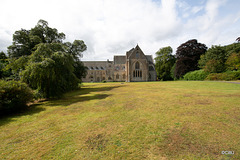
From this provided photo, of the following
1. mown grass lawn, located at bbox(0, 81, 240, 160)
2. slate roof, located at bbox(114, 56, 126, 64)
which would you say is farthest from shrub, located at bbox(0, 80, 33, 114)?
slate roof, located at bbox(114, 56, 126, 64)

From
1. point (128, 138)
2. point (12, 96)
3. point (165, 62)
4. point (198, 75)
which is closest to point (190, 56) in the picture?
point (198, 75)

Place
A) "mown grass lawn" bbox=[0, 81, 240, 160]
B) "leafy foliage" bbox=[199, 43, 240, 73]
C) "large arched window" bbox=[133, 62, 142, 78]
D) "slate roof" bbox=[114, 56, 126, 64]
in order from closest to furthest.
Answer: "mown grass lawn" bbox=[0, 81, 240, 160] < "leafy foliage" bbox=[199, 43, 240, 73] < "large arched window" bbox=[133, 62, 142, 78] < "slate roof" bbox=[114, 56, 126, 64]

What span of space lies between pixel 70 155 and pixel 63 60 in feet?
32.4

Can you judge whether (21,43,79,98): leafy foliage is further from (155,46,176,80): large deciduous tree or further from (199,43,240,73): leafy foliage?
(155,46,176,80): large deciduous tree

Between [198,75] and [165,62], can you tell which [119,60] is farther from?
[198,75]

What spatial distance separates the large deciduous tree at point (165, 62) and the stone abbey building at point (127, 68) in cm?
279

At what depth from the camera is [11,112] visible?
6.80 m

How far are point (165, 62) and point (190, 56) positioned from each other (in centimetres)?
1321

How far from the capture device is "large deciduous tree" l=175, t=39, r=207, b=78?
37594 millimetres

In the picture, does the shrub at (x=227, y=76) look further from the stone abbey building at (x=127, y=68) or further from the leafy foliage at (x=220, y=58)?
the stone abbey building at (x=127, y=68)

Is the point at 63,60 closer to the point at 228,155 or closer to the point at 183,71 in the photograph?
the point at 228,155

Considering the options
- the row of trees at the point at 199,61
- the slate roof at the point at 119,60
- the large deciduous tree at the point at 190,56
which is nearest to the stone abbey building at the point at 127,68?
the slate roof at the point at 119,60

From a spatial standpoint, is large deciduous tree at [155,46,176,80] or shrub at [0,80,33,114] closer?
shrub at [0,80,33,114]

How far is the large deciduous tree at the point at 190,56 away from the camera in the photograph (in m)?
37.6
